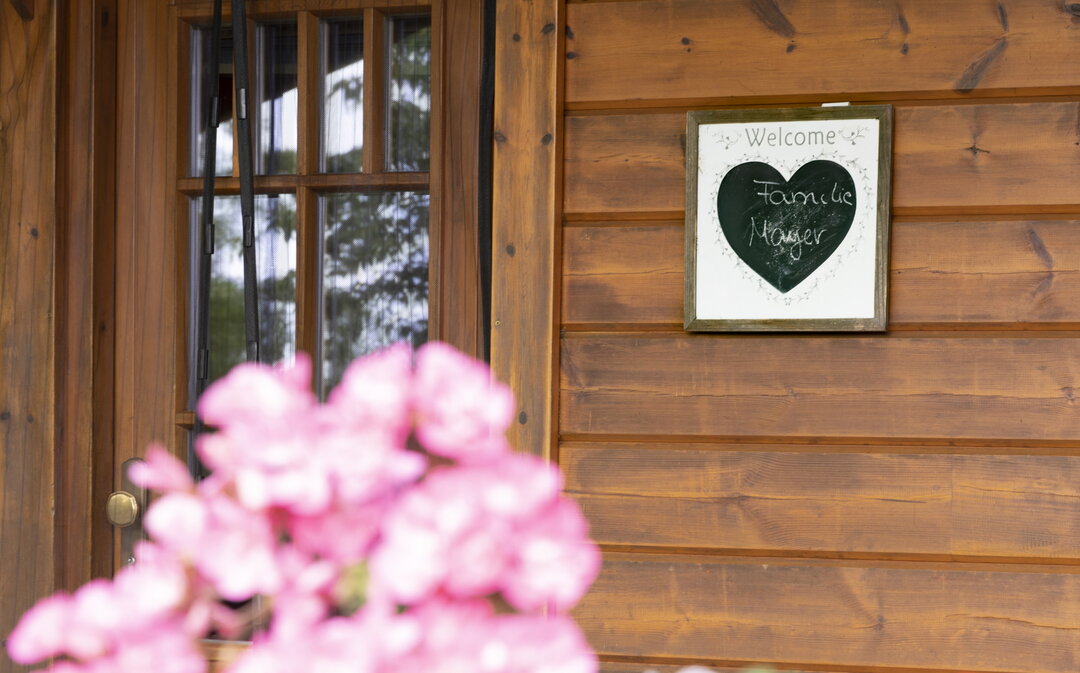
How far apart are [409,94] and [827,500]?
105 cm

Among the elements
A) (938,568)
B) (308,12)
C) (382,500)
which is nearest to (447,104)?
(308,12)

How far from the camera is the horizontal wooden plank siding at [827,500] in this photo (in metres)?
1.64

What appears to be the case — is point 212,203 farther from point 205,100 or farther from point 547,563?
point 547,563

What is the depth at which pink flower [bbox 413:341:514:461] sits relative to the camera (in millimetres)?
448

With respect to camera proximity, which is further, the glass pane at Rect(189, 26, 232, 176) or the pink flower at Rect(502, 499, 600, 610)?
the glass pane at Rect(189, 26, 232, 176)

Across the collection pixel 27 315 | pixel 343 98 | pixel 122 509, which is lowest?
pixel 122 509

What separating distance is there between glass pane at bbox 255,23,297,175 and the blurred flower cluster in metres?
1.60

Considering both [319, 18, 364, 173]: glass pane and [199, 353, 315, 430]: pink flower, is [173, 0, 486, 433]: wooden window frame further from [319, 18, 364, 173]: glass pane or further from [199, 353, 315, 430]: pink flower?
[199, 353, 315, 430]: pink flower

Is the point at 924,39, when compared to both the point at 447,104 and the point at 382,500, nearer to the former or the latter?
the point at 447,104

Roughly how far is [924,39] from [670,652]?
1094 millimetres

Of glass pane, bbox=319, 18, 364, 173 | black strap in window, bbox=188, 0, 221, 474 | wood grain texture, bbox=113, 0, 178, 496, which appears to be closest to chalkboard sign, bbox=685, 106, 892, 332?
glass pane, bbox=319, 18, 364, 173

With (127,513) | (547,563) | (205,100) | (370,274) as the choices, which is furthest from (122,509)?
(547,563)

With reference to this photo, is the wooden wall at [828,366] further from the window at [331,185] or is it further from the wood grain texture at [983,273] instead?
the window at [331,185]

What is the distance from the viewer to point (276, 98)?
77.7 inches
